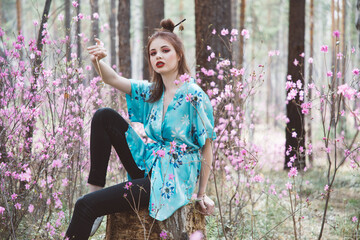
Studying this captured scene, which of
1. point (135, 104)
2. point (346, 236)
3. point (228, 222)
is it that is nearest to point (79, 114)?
point (135, 104)

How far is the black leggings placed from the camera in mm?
2277

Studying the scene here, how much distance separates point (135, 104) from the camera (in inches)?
111

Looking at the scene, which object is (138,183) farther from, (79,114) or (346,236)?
(346,236)

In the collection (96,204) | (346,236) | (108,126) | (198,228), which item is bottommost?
(346,236)

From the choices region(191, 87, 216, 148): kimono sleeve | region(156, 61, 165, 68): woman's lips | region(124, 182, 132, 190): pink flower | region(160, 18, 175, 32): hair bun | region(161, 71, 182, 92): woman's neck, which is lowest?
region(124, 182, 132, 190): pink flower

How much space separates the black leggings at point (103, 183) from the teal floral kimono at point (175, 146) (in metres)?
0.06

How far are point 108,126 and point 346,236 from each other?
8.09ft

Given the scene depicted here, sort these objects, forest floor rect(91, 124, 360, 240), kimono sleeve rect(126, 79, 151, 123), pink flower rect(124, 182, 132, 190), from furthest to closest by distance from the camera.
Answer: forest floor rect(91, 124, 360, 240), kimono sleeve rect(126, 79, 151, 123), pink flower rect(124, 182, 132, 190)

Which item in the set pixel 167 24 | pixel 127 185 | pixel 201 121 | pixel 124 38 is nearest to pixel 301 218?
pixel 201 121

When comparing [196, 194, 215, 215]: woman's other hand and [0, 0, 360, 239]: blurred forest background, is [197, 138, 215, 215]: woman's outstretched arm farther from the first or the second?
[0, 0, 360, 239]: blurred forest background

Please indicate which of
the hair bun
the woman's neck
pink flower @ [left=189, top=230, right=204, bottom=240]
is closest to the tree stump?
pink flower @ [left=189, top=230, right=204, bottom=240]

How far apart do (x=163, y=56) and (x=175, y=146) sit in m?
0.62

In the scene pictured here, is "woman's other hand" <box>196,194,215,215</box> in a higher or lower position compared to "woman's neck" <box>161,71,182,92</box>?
lower

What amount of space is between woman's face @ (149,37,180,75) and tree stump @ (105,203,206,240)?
96cm
